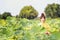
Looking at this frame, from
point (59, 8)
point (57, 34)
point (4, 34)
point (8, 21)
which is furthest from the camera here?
point (59, 8)

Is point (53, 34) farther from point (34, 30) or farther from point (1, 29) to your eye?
point (1, 29)

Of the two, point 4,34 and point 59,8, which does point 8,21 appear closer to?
point 4,34

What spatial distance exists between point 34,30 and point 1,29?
115mm

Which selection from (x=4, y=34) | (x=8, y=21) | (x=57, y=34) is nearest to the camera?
(x=57, y=34)

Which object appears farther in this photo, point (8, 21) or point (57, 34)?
point (8, 21)

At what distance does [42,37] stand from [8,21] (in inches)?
9.4

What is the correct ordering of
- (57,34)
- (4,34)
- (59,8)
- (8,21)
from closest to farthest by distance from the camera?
1. (57,34)
2. (4,34)
3. (8,21)
4. (59,8)

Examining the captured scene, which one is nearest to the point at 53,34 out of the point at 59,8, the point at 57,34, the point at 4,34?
the point at 57,34

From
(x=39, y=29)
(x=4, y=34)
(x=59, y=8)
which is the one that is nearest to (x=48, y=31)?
(x=39, y=29)

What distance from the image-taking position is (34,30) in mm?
548

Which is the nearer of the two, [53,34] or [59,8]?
[53,34]

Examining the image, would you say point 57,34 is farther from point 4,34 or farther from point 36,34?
point 4,34

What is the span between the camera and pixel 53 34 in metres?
0.47

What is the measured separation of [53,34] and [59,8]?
93.0 inches
